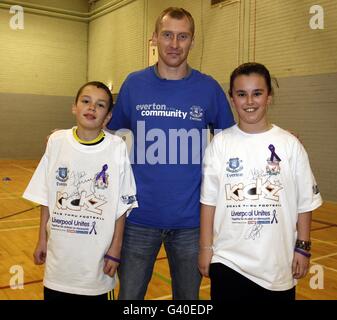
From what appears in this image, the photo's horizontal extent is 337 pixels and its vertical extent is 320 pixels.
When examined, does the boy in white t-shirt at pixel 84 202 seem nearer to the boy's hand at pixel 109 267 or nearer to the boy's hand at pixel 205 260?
the boy's hand at pixel 109 267

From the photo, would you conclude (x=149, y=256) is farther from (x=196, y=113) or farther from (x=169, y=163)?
(x=196, y=113)

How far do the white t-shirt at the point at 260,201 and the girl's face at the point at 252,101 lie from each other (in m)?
0.04

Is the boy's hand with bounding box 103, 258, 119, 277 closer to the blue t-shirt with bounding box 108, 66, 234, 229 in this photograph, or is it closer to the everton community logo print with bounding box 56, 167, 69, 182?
the blue t-shirt with bounding box 108, 66, 234, 229

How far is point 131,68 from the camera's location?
1115 cm

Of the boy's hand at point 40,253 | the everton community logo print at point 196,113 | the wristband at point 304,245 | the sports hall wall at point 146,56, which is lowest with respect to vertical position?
the boy's hand at point 40,253

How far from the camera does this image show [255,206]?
62.4 inches

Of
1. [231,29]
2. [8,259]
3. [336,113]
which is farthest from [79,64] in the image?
[8,259]

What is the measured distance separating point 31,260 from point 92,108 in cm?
245

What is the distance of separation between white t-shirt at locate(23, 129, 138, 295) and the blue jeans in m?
0.10

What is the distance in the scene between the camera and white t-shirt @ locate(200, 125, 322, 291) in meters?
1.57

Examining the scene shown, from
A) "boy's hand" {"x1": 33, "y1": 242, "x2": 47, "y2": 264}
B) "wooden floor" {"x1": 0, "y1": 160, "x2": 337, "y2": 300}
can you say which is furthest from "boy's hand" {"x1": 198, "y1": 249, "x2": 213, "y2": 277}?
"wooden floor" {"x1": 0, "y1": 160, "x2": 337, "y2": 300}

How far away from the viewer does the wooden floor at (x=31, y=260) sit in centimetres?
297

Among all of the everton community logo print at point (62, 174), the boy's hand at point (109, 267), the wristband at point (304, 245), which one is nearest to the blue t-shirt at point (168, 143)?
the boy's hand at point (109, 267)
